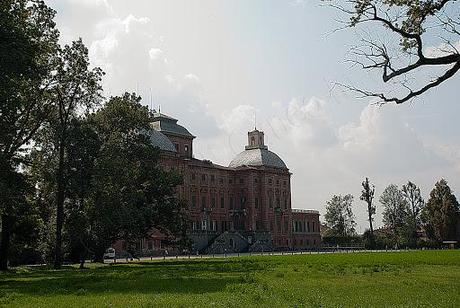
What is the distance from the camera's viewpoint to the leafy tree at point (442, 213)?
107 meters

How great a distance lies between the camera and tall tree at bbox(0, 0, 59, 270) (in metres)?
27.9

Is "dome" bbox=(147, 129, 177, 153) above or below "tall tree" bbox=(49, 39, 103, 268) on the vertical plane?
above

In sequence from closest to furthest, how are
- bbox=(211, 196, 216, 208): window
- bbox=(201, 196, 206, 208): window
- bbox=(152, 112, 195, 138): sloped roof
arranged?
bbox=(152, 112, 195, 138): sloped roof < bbox=(201, 196, 206, 208): window < bbox=(211, 196, 216, 208): window

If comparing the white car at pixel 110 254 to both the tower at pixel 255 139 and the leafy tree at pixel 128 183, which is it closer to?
the leafy tree at pixel 128 183

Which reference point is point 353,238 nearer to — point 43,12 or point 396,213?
point 396,213

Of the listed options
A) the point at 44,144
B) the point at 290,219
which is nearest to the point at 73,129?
the point at 44,144

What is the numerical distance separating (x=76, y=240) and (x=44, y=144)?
835 centimetres

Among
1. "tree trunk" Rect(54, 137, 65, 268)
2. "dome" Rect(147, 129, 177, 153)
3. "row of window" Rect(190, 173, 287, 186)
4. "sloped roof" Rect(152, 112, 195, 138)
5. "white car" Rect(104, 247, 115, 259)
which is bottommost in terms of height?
"white car" Rect(104, 247, 115, 259)

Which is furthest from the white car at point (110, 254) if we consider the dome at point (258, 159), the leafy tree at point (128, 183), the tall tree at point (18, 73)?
the dome at point (258, 159)

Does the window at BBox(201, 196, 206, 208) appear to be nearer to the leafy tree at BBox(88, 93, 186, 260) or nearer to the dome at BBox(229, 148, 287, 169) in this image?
the dome at BBox(229, 148, 287, 169)

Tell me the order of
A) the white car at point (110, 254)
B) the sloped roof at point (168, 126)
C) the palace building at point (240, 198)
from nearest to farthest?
the white car at point (110, 254) → the palace building at point (240, 198) → the sloped roof at point (168, 126)

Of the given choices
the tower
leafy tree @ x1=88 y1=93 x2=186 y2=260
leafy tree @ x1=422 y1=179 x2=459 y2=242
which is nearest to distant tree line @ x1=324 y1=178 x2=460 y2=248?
leafy tree @ x1=422 y1=179 x2=459 y2=242

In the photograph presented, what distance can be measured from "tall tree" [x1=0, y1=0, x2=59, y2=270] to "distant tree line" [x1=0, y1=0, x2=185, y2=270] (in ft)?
0.41

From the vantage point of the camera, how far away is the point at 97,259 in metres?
55.1
